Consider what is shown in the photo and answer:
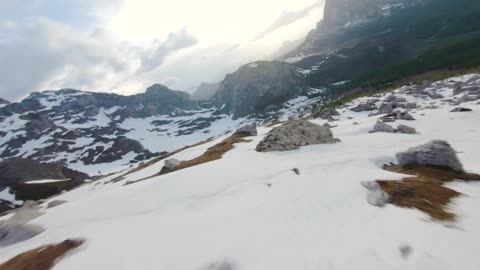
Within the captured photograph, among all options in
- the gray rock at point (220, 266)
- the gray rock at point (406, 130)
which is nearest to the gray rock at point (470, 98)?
the gray rock at point (406, 130)

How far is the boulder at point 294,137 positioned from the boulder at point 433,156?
624 inches

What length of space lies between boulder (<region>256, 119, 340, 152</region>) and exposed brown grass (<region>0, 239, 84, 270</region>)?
3235 cm

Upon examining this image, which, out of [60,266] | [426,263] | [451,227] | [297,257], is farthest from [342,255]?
[60,266]

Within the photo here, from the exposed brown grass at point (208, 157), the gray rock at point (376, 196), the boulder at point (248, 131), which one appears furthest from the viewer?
the boulder at point (248, 131)

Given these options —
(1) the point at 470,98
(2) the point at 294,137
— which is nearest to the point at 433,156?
(2) the point at 294,137

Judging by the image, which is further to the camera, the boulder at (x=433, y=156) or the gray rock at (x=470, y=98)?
the gray rock at (x=470, y=98)

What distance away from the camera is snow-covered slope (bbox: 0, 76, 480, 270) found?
16.3 m

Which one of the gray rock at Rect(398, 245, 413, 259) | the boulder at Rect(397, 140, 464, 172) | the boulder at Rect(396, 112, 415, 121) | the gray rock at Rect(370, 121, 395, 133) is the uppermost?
the gray rock at Rect(398, 245, 413, 259)

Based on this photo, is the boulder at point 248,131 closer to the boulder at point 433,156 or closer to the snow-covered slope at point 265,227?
the boulder at point 433,156

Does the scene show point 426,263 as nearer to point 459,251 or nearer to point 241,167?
point 459,251

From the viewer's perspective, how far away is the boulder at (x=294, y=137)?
51562 mm

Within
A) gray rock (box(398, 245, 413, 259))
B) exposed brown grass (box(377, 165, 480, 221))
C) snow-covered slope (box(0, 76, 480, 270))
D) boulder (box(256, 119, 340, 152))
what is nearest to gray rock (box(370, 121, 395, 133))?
boulder (box(256, 119, 340, 152))

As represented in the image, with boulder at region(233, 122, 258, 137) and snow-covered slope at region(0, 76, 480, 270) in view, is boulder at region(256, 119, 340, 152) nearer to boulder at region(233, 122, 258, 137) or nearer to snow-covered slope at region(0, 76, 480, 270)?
snow-covered slope at region(0, 76, 480, 270)

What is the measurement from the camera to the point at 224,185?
30500 mm
